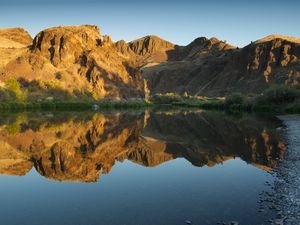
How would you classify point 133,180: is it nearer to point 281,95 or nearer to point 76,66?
point 281,95

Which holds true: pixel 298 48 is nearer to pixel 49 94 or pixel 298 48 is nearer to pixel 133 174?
pixel 49 94

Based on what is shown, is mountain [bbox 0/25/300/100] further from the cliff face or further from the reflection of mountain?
the reflection of mountain

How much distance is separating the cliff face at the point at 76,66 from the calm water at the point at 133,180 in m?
111

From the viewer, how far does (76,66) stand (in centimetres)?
16712

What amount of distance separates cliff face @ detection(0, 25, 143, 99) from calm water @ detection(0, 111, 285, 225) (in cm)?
11112

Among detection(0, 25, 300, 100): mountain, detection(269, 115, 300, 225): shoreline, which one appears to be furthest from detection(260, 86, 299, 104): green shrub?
detection(0, 25, 300, 100): mountain

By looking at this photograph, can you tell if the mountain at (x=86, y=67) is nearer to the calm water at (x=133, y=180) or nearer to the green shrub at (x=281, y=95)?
the green shrub at (x=281, y=95)

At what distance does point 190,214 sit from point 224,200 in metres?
1.94

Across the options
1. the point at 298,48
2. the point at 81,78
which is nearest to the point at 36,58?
the point at 81,78

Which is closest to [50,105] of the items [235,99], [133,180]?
[235,99]

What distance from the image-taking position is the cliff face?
472 ft

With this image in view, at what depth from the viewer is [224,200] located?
38.9ft

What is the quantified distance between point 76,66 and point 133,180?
515ft

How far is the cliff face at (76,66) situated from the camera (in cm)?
14388
